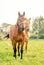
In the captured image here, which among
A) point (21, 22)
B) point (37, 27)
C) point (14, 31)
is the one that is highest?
point (21, 22)

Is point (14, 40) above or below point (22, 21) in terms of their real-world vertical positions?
below

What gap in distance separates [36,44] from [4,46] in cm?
106

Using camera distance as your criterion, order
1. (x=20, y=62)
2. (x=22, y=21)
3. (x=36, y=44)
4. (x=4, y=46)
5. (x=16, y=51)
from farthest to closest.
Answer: (x=36, y=44) < (x=4, y=46) < (x=16, y=51) < (x=20, y=62) < (x=22, y=21)

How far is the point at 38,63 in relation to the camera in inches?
153

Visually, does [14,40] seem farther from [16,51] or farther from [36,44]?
[36,44]

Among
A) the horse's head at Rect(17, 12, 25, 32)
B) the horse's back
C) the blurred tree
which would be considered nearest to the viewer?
the horse's head at Rect(17, 12, 25, 32)

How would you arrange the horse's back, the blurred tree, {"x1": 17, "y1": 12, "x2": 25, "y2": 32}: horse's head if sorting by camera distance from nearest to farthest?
{"x1": 17, "y1": 12, "x2": 25, "y2": 32}: horse's head
the horse's back
the blurred tree

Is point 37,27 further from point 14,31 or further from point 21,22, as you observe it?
point 21,22

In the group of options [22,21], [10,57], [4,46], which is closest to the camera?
[22,21]

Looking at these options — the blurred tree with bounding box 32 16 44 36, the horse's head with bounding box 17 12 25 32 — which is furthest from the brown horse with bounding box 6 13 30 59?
the blurred tree with bounding box 32 16 44 36

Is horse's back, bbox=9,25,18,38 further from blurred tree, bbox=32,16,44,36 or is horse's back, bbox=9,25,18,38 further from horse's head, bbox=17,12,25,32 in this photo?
blurred tree, bbox=32,16,44,36

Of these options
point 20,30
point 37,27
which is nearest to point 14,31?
point 20,30

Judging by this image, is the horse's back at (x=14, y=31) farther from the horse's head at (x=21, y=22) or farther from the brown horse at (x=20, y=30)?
the horse's head at (x=21, y=22)

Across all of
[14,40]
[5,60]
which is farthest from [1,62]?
[14,40]
